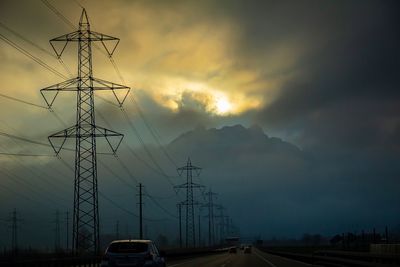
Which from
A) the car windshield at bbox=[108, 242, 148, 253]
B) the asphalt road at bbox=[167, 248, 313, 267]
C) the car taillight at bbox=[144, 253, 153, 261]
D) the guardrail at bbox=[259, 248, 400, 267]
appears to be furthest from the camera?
the asphalt road at bbox=[167, 248, 313, 267]

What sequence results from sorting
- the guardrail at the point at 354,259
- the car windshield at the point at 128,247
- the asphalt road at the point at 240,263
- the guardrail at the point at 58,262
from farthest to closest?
the asphalt road at the point at 240,263 < the guardrail at the point at 58,262 < the car windshield at the point at 128,247 < the guardrail at the point at 354,259

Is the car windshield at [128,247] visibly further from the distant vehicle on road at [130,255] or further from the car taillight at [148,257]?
the car taillight at [148,257]

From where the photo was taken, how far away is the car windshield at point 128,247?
76.0 ft

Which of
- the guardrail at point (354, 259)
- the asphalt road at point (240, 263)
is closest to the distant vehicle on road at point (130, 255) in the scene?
the guardrail at point (354, 259)

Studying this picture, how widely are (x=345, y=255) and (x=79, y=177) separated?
18.9 metres

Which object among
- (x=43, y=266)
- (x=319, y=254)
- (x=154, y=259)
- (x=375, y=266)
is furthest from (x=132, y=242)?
(x=319, y=254)

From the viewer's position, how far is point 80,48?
4478cm

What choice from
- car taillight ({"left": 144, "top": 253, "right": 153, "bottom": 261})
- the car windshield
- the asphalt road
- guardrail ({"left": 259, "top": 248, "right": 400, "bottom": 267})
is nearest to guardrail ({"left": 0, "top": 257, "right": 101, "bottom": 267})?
the asphalt road

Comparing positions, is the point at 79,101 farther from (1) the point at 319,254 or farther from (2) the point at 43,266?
(1) the point at 319,254

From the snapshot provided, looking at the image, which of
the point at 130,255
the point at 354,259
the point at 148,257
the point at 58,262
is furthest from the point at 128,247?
the point at 58,262

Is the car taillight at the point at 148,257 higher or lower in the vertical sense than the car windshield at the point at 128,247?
lower

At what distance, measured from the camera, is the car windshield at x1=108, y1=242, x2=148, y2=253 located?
23172mm

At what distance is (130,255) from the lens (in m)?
22.8

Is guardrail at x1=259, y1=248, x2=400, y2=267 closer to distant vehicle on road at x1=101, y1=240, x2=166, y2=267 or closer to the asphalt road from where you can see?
the asphalt road
